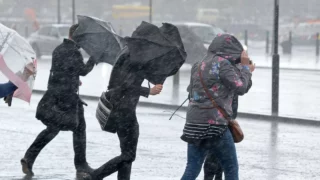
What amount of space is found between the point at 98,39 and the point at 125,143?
5.56 ft

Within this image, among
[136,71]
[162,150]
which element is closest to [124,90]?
[136,71]

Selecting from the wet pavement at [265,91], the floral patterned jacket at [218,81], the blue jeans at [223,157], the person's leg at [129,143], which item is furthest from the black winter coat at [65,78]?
the wet pavement at [265,91]

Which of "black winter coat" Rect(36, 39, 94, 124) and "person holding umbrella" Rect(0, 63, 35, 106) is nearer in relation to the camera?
"person holding umbrella" Rect(0, 63, 35, 106)

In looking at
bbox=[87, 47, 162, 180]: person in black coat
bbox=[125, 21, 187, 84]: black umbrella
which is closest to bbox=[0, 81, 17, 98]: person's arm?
bbox=[87, 47, 162, 180]: person in black coat

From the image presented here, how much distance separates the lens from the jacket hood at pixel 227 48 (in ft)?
25.7

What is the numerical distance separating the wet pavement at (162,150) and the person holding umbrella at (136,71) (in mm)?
1585

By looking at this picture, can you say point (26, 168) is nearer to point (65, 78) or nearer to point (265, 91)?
point (65, 78)

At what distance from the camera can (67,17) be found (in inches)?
2596

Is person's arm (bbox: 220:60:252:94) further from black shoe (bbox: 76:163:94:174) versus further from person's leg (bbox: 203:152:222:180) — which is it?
black shoe (bbox: 76:163:94:174)

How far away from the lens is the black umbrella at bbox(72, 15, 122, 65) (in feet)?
31.6

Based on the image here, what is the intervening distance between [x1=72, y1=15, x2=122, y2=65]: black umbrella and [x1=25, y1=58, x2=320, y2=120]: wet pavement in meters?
6.77

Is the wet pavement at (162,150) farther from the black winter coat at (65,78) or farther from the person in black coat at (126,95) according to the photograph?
the person in black coat at (126,95)

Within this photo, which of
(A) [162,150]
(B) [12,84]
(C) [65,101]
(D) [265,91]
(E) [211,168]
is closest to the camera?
(B) [12,84]

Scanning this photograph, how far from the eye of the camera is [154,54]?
8.32 m
